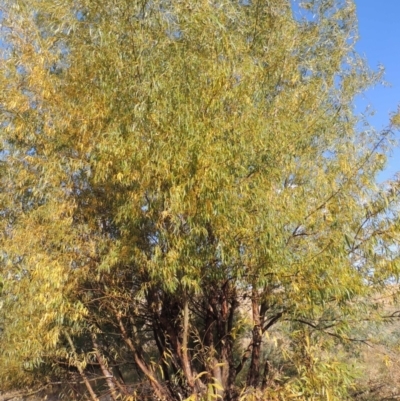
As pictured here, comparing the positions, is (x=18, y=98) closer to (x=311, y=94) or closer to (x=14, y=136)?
(x=14, y=136)

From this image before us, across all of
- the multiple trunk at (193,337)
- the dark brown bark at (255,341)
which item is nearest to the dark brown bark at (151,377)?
the multiple trunk at (193,337)

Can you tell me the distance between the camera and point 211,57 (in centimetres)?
329

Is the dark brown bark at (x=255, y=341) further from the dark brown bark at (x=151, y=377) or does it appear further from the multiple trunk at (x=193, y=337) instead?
the dark brown bark at (x=151, y=377)

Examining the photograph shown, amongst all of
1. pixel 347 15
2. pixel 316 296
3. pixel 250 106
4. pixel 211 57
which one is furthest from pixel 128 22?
pixel 347 15

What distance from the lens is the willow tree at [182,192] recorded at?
3.01 m

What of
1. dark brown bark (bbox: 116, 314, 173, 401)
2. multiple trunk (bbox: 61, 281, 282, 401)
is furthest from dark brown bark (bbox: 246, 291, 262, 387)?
dark brown bark (bbox: 116, 314, 173, 401)

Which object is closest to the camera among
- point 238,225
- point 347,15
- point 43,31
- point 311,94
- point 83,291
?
point 238,225

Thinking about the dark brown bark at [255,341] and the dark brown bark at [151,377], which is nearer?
the dark brown bark at [151,377]

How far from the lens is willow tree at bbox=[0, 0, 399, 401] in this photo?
3006 millimetres

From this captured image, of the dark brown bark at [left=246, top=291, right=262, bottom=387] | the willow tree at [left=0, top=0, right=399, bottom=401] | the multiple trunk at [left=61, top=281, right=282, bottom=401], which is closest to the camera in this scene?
the willow tree at [left=0, top=0, right=399, bottom=401]

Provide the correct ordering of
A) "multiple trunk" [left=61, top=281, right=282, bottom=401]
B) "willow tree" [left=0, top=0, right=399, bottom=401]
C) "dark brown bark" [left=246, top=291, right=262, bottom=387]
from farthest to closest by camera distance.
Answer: "dark brown bark" [left=246, top=291, right=262, bottom=387], "multiple trunk" [left=61, top=281, right=282, bottom=401], "willow tree" [left=0, top=0, right=399, bottom=401]

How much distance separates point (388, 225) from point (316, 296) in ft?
2.78

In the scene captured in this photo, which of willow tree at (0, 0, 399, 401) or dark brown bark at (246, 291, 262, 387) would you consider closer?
willow tree at (0, 0, 399, 401)

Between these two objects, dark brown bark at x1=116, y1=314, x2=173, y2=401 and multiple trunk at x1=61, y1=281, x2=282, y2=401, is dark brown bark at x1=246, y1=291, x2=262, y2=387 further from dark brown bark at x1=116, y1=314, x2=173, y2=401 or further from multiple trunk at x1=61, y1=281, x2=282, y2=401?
dark brown bark at x1=116, y1=314, x2=173, y2=401
